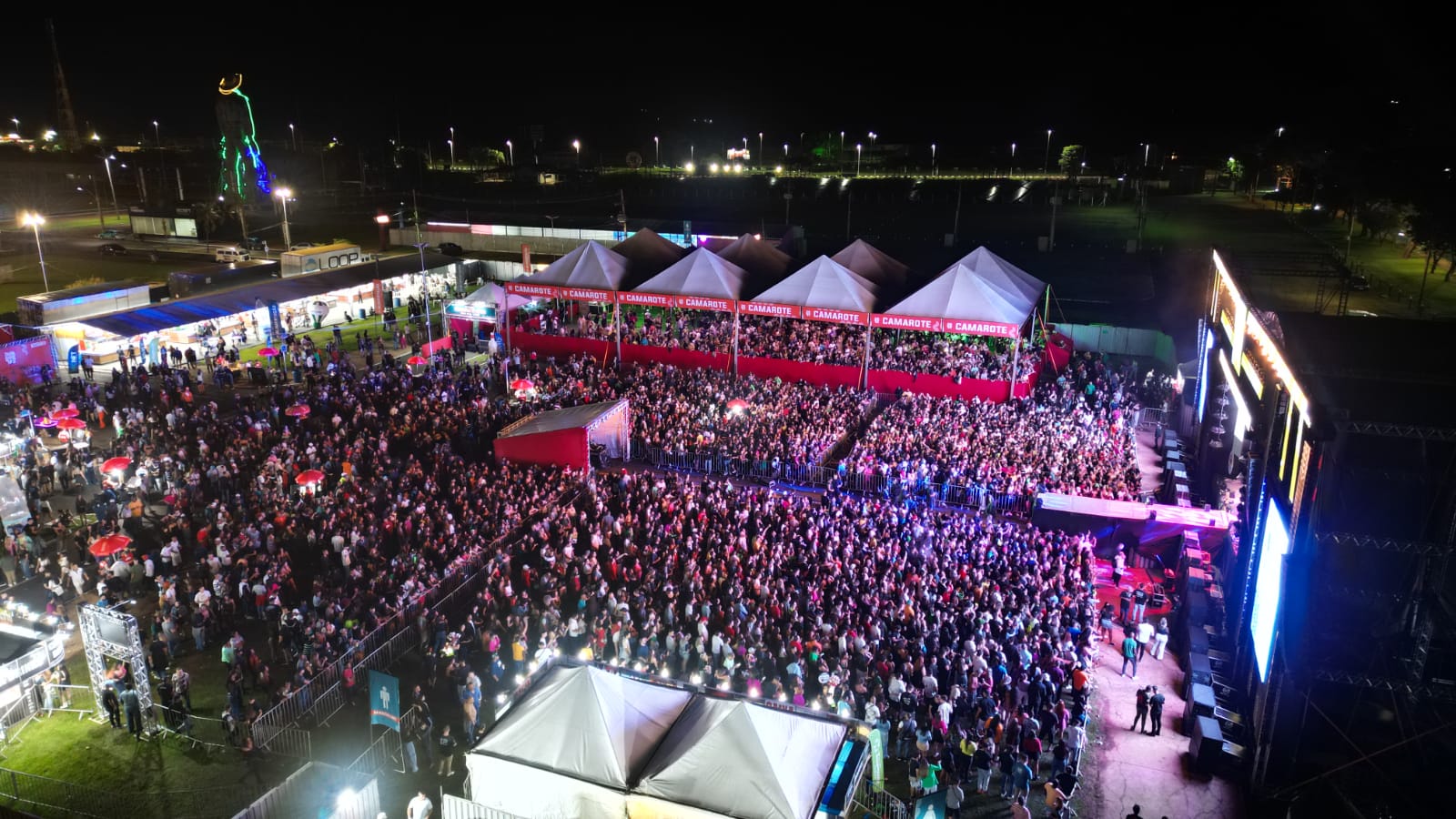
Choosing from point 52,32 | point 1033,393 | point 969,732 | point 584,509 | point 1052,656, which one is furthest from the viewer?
point 52,32

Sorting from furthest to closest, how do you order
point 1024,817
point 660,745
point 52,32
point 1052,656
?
point 52,32 < point 1052,656 < point 1024,817 < point 660,745

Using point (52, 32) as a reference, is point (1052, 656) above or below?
below

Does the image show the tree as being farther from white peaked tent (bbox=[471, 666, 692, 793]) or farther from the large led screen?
white peaked tent (bbox=[471, 666, 692, 793])

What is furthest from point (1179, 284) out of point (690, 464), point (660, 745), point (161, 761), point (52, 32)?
point (52, 32)

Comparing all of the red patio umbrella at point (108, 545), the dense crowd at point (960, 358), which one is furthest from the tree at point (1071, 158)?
the red patio umbrella at point (108, 545)

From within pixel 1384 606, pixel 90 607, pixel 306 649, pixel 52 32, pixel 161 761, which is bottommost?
pixel 161 761

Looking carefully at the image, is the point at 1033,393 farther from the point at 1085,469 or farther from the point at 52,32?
the point at 52,32

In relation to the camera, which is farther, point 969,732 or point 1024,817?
point 969,732
